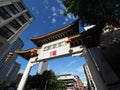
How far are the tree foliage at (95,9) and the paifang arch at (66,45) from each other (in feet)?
2.86

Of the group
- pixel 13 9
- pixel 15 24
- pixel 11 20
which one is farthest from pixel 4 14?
pixel 15 24

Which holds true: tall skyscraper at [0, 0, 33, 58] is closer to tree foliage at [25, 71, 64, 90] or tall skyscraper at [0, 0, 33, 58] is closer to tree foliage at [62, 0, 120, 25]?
tree foliage at [25, 71, 64, 90]

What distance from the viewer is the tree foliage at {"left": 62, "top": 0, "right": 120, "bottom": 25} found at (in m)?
7.11

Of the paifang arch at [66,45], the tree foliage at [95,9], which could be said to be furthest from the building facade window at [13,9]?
the tree foliage at [95,9]

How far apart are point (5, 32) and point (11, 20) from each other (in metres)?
3.51

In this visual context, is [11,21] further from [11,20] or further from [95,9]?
[95,9]

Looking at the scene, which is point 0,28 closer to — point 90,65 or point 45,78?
point 45,78

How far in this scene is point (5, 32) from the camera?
25266mm

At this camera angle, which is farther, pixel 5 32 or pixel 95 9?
pixel 5 32

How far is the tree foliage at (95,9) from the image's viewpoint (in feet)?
23.3

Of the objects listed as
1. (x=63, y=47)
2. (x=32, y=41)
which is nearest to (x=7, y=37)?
(x=32, y=41)

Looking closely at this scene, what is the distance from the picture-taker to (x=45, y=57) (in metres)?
11.7

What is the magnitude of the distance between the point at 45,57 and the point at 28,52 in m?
3.36

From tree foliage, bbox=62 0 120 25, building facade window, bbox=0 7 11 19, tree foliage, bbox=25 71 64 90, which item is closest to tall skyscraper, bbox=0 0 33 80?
building facade window, bbox=0 7 11 19
